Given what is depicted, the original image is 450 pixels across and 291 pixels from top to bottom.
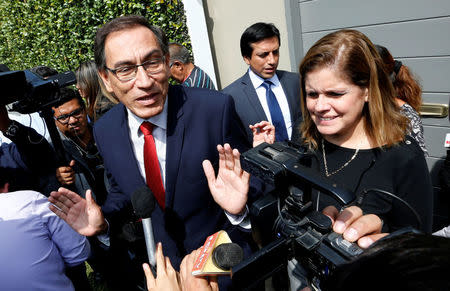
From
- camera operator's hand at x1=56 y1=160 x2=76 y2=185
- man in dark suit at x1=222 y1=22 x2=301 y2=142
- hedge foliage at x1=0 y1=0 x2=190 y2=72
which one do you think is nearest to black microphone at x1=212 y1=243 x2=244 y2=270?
camera operator's hand at x1=56 y1=160 x2=76 y2=185

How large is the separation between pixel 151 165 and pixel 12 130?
4.88 ft

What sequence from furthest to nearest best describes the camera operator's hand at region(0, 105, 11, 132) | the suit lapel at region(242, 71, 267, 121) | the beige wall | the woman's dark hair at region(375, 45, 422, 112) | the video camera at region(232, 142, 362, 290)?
the beige wall → the suit lapel at region(242, 71, 267, 121) → the woman's dark hair at region(375, 45, 422, 112) → the camera operator's hand at region(0, 105, 11, 132) → the video camera at region(232, 142, 362, 290)

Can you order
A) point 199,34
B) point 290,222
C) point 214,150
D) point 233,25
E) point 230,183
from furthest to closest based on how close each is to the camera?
1. point 199,34
2. point 233,25
3. point 214,150
4. point 230,183
5. point 290,222

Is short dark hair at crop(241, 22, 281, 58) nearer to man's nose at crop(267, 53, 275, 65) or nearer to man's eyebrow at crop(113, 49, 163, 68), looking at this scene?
man's nose at crop(267, 53, 275, 65)

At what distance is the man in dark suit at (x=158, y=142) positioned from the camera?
178cm

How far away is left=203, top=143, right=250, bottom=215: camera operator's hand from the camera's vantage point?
62.1 inches

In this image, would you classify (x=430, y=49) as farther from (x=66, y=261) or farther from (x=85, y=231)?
(x=66, y=261)

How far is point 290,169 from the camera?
104cm

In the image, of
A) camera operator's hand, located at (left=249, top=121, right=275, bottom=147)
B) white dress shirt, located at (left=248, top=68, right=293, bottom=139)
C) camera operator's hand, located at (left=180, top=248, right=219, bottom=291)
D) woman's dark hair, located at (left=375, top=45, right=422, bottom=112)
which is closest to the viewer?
camera operator's hand, located at (left=180, top=248, right=219, bottom=291)

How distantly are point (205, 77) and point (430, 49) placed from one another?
2398 millimetres

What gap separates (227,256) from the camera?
1015 millimetres

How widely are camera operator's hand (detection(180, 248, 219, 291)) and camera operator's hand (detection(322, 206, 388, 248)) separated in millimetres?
465

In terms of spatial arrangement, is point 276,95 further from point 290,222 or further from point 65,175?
point 290,222

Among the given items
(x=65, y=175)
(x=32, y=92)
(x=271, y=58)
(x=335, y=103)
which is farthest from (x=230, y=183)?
(x=271, y=58)
